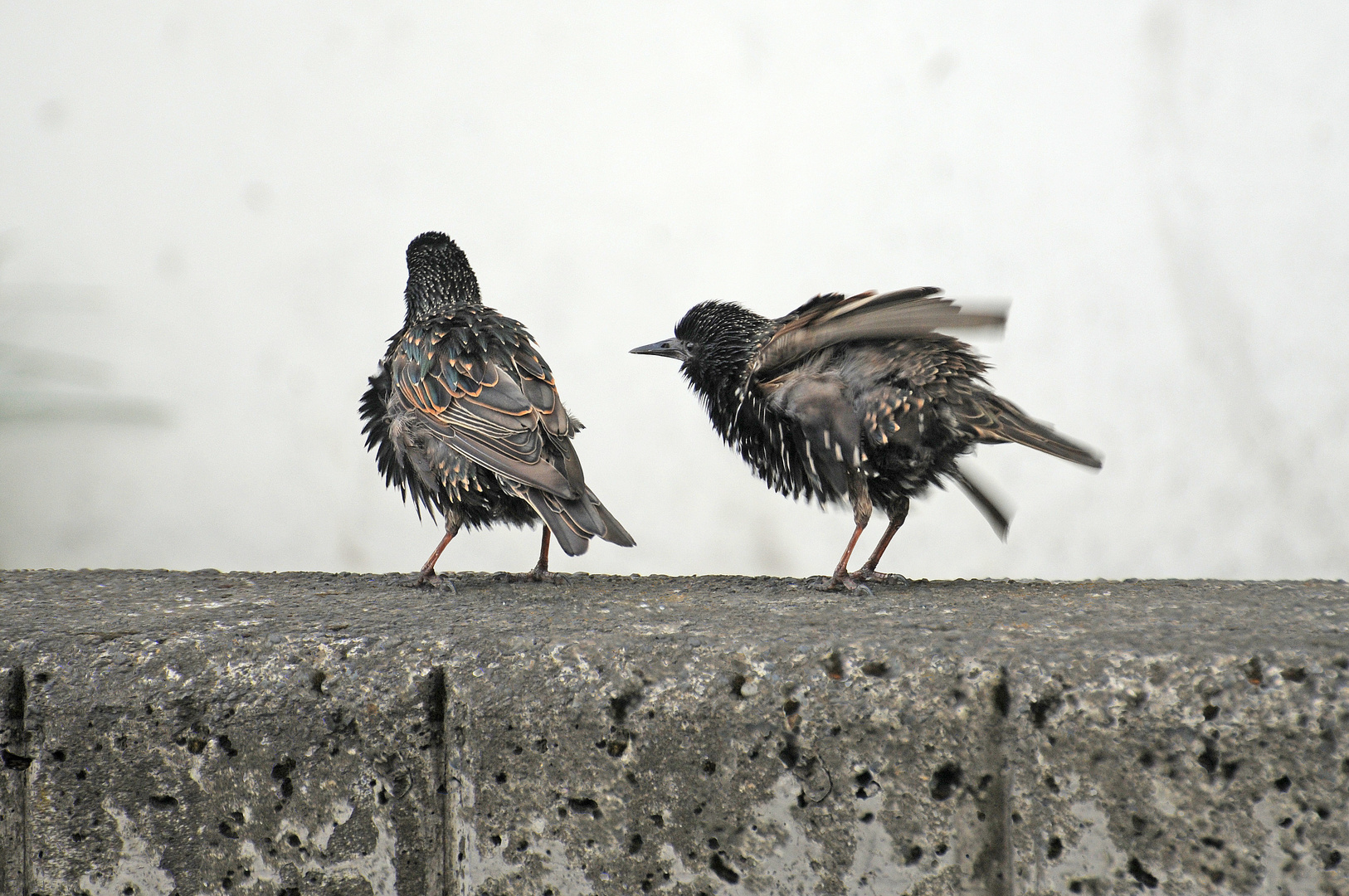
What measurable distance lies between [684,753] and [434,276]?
1739 millimetres

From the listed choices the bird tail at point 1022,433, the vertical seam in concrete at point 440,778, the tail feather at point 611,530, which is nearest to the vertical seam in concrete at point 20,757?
the vertical seam in concrete at point 440,778

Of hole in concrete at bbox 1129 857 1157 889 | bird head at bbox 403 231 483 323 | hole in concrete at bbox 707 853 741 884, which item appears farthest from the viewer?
bird head at bbox 403 231 483 323

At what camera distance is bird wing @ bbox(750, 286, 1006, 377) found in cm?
203

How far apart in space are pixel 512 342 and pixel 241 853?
127 cm

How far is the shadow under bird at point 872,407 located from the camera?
2129mm

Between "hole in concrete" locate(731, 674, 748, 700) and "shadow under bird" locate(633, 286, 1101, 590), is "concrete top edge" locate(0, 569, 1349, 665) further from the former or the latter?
"shadow under bird" locate(633, 286, 1101, 590)

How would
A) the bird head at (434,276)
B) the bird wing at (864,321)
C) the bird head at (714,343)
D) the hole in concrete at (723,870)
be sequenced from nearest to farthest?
the hole in concrete at (723,870)
the bird wing at (864,321)
the bird head at (714,343)
the bird head at (434,276)

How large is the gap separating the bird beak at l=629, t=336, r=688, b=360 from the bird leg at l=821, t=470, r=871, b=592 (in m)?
0.62

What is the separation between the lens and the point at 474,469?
2.31 meters

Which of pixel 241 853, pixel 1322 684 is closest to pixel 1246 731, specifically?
pixel 1322 684

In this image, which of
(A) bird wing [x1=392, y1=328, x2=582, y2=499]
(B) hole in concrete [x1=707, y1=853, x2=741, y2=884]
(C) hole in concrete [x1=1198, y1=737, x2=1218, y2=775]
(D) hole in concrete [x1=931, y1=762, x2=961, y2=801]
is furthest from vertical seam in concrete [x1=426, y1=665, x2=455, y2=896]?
(C) hole in concrete [x1=1198, y1=737, x2=1218, y2=775]

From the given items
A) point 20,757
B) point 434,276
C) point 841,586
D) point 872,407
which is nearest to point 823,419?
point 872,407

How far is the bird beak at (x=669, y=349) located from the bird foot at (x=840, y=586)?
0.69 m

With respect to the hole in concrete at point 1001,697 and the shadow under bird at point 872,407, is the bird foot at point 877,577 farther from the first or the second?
the hole in concrete at point 1001,697
